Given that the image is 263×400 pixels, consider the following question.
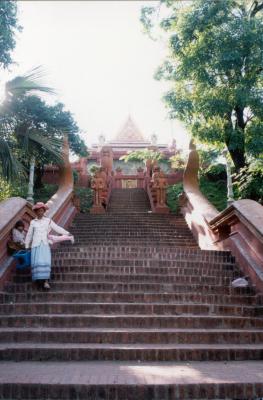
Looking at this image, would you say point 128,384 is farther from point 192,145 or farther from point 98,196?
point 98,196

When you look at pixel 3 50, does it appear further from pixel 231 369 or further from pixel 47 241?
pixel 231 369

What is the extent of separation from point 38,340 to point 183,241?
575 cm

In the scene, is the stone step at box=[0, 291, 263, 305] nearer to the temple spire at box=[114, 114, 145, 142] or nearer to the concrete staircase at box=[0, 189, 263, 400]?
the concrete staircase at box=[0, 189, 263, 400]

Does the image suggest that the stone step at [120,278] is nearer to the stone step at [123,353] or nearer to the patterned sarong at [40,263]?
the patterned sarong at [40,263]

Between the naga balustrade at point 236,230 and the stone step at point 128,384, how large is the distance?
248cm

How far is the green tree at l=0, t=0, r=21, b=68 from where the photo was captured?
1100cm

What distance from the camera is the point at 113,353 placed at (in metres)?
4.38

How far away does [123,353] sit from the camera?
4.39 m

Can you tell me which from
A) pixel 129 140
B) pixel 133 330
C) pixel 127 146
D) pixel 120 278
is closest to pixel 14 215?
pixel 120 278

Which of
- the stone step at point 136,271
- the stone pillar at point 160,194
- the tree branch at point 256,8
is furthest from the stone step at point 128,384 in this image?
the tree branch at point 256,8

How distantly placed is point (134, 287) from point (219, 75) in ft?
24.8

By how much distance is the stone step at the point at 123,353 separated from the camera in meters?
4.36

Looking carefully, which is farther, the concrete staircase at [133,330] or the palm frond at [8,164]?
the palm frond at [8,164]

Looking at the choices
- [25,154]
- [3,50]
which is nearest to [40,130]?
[25,154]
